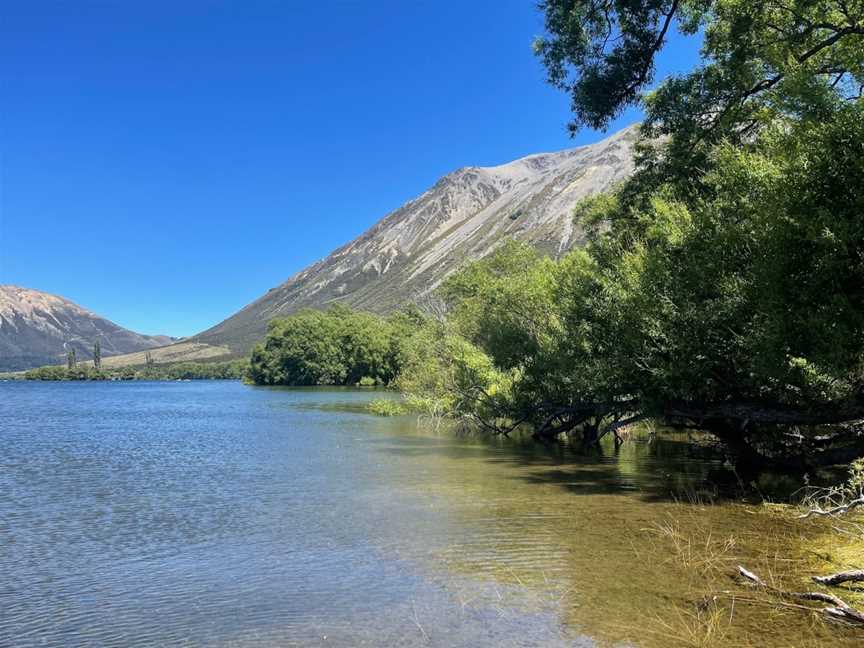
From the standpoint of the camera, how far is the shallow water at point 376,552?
10.3 m

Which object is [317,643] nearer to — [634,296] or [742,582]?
[742,582]

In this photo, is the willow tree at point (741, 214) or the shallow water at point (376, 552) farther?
the willow tree at point (741, 214)

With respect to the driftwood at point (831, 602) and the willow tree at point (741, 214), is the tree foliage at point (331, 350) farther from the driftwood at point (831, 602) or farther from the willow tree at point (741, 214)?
the driftwood at point (831, 602)

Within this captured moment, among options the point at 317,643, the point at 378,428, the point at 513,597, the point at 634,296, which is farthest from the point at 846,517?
the point at 378,428

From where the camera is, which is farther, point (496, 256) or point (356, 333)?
point (356, 333)

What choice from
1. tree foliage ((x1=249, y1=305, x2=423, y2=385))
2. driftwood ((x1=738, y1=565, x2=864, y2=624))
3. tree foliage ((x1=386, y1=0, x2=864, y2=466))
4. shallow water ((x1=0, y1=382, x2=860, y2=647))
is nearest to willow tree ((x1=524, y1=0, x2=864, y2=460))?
tree foliage ((x1=386, y1=0, x2=864, y2=466))

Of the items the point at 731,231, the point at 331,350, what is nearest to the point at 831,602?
the point at 731,231

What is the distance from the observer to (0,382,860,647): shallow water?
1031 centimetres

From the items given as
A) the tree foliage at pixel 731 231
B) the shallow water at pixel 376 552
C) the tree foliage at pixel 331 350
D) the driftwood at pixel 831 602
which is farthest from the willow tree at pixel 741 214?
the tree foliage at pixel 331 350

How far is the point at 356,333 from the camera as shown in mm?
143750

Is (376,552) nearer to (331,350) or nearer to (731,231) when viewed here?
(731,231)

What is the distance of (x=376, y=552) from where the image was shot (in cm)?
1512

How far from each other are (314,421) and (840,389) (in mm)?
44260

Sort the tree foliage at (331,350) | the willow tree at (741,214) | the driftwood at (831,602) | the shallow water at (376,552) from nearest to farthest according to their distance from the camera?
the driftwood at (831,602), the shallow water at (376,552), the willow tree at (741,214), the tree foliage at (331,350)
